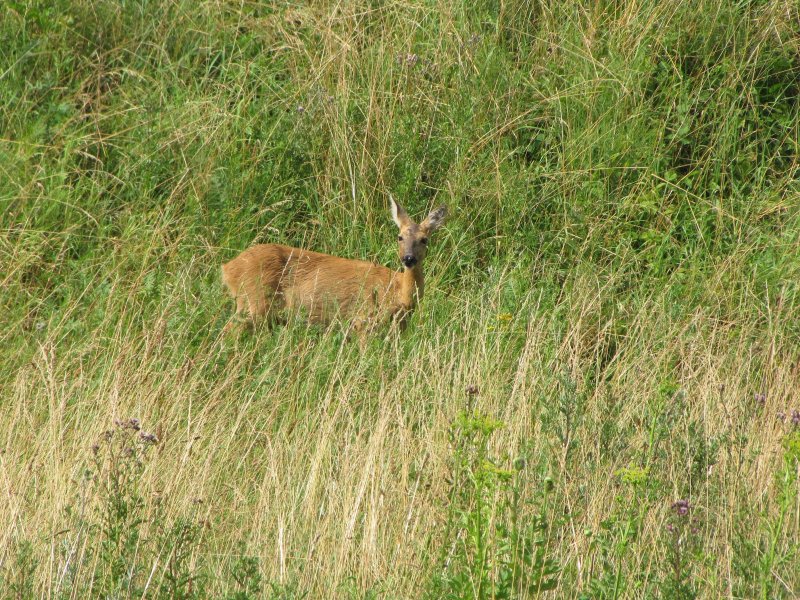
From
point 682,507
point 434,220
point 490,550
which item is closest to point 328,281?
point 434,220

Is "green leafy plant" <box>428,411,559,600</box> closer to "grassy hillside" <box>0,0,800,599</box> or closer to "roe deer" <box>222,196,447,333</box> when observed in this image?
"grassy hillside" <box>0,0,800,599</box>

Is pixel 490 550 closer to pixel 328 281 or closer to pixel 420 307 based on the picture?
pixel 420 307

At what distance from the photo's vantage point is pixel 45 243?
6.40 meters

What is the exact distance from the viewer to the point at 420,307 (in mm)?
6293

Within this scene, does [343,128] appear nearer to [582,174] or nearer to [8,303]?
[582,174]

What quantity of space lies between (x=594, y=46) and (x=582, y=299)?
83.4 inches

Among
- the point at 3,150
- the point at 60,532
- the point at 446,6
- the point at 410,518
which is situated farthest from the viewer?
the point at 446,6

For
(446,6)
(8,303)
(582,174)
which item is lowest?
(8,303)

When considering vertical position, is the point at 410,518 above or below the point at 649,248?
above

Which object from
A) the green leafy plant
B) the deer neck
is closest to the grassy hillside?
the green leafy plant

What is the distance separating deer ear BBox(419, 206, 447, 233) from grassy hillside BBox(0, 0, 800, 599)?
109 millimetres

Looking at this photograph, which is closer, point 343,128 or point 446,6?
point 343,128

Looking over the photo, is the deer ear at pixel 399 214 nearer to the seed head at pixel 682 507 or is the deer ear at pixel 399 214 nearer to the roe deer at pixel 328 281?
the roe deer at pixel 328 281

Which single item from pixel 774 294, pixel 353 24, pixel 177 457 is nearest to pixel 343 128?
pixel 353 24
